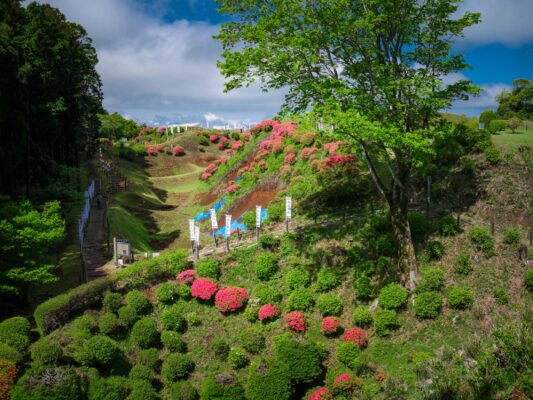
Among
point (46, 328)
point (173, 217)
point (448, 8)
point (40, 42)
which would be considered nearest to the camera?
point (448, 8)

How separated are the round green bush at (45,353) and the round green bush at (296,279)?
33.2ft

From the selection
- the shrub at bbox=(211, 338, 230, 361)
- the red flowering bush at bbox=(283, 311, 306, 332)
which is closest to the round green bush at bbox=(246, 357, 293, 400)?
the shrub at bbox=(211, 338, 230, 361)

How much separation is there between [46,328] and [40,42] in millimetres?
23323

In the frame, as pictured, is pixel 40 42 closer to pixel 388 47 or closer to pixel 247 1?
pixel 247 1

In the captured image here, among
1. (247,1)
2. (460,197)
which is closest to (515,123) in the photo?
(460,197)

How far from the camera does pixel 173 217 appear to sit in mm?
40875

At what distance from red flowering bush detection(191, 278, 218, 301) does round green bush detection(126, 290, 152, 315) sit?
221 centimetres

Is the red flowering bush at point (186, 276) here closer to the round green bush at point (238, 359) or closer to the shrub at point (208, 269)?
the shrub at point (208, 269)

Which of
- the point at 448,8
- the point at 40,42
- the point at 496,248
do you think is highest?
the point at 40,42

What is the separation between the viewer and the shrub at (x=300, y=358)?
14.3 meters

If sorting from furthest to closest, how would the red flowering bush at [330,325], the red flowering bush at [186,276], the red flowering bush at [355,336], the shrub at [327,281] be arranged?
the red flowering bush at [186,276] < the shrub at [327,281] < the red flowering bush at [330,325] < the red flowering bush at [355,336]

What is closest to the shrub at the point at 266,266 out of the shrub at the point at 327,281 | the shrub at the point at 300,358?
the shrub at the point at 327,281

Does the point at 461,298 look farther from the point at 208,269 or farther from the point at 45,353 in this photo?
the point at 45,353

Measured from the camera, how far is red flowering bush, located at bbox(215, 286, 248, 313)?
18688mm
